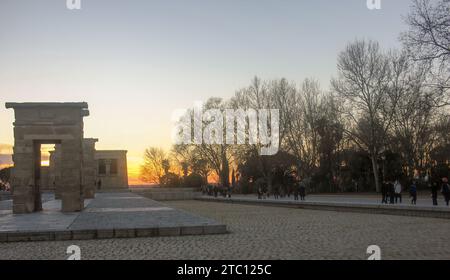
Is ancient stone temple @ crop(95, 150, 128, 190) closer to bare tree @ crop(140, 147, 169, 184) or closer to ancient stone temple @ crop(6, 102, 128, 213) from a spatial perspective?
bare tree @ crop(140, 147, 169, 184)

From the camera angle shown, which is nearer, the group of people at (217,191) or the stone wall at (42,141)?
the stone wall at (42,141)

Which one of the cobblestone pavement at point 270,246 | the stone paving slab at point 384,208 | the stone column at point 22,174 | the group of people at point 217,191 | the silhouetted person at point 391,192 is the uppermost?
the stone column at point 22,174

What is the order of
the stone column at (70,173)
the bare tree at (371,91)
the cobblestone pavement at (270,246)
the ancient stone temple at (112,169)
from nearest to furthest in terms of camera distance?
the cobblestone pavement at (270,246)
the stone column at (70,173)
the bare tree at (371,91)
the ancient stone temple at (112,169)

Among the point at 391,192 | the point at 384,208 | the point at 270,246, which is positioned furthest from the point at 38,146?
the point at 391,192

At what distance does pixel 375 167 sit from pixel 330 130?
23.9 ft

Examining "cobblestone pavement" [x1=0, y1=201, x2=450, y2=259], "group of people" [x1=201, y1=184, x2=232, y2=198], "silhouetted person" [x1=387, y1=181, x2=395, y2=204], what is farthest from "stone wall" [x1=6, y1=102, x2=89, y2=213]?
"group of people" [x1=201, y1=184, x2=232, y2=198]

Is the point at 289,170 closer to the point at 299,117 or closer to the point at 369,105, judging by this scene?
the point at 299,117

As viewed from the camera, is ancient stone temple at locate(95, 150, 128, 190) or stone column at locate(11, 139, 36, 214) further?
ancient stone temple at locate(95, 150, 128, 190)

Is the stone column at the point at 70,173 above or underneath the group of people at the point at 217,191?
above

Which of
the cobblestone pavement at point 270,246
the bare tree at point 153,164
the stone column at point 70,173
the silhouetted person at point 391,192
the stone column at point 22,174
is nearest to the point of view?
the cobblestone pavement at point 270,246

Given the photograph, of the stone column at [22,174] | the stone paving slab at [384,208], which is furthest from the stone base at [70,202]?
the stone paving slab at [384,208]

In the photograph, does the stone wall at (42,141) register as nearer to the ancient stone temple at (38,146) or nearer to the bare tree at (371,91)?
the ancient stone temple at (38,146)

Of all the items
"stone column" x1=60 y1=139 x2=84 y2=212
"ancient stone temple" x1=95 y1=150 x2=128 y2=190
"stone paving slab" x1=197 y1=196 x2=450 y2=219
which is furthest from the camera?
"ancient stone temple" x1=95 y1=150 x2=128 y2=190
